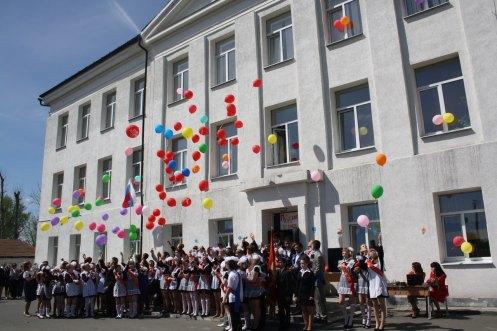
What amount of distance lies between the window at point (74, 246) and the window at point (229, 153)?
1061cm

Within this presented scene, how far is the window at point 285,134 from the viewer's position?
15656mm

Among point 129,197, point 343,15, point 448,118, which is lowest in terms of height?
point 129,197

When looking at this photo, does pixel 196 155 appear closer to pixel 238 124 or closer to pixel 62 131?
pixel 238 124

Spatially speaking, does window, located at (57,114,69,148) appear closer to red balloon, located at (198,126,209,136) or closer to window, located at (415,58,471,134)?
red balloon, located at (198,126,209,136)

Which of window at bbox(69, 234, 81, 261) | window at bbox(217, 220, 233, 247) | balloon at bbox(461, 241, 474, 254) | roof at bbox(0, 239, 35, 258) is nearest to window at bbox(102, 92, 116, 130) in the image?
window at bbox(69, 234, 81, 261)

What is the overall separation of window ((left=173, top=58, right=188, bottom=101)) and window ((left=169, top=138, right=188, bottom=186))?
199 cm

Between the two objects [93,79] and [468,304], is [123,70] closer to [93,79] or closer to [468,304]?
[93,79]

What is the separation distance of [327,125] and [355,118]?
919mm

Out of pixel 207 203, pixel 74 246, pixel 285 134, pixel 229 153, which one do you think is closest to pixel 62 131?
pixel 74 246

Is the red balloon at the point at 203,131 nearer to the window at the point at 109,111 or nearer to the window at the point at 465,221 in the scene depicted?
the window at the point at 109,111

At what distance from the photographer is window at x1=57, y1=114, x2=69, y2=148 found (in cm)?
2683

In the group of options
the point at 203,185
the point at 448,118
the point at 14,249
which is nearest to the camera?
the point at 448,118

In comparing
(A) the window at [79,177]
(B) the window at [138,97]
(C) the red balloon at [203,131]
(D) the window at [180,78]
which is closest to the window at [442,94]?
(C) the red balloon at [203,131]

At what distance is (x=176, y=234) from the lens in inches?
744
